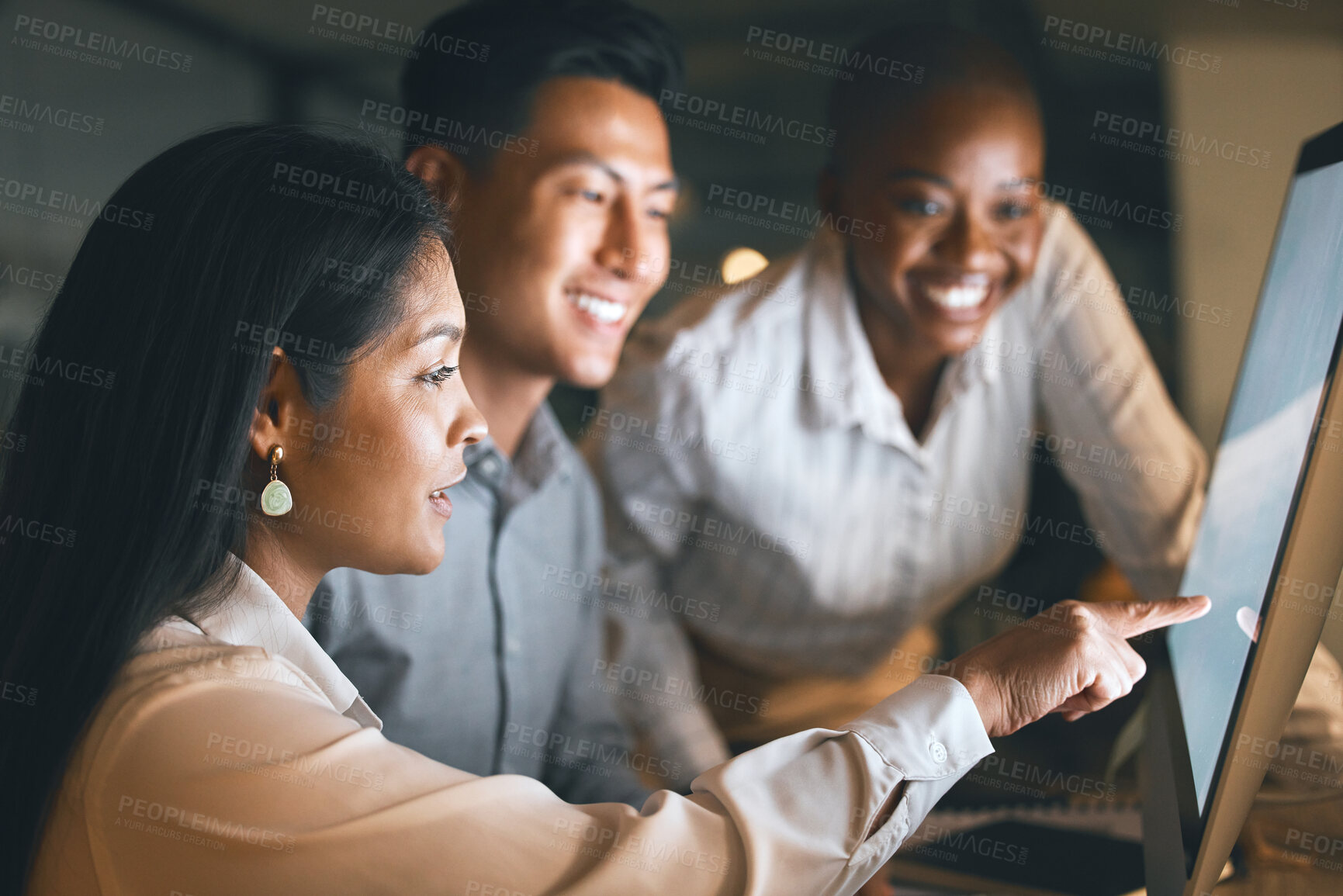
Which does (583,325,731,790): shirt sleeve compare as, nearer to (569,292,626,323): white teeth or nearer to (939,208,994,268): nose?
A: (569,292,626,323): white teeth

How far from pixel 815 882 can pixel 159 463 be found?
729mm

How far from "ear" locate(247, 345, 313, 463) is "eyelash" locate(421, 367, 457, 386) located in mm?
128

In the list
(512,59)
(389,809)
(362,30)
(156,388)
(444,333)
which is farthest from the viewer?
(362,30)

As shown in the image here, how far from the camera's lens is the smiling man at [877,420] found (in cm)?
172

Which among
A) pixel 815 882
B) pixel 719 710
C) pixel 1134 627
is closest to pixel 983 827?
pixel 1134 627

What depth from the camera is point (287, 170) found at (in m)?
0.85

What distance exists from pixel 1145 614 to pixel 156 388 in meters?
1.02

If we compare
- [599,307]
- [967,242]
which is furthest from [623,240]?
[967,242]

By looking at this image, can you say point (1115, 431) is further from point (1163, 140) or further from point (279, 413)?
point (279, 413)

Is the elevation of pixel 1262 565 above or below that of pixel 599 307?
below

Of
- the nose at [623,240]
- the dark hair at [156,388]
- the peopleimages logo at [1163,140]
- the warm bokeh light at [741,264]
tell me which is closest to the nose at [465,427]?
the dark hair at [156,388]

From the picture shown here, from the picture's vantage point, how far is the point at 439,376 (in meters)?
0.94

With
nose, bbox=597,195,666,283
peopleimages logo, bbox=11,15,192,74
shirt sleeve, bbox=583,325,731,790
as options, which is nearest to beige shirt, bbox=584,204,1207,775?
shirt sleeve, bbox=583,325,731,790

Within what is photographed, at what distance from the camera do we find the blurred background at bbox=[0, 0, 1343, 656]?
5.94ft
